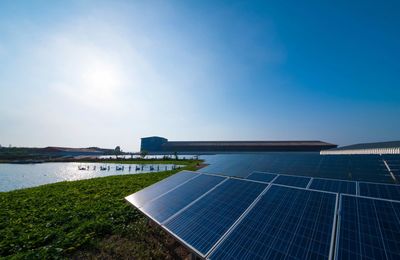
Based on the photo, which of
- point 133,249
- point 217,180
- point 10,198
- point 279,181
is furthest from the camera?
point 10,198

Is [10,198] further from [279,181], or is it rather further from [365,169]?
[365,169]

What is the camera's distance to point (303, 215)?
4289 mm

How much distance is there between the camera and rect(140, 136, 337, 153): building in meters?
80.0

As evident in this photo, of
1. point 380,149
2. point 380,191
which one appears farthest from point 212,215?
point 380,149

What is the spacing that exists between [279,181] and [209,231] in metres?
5.73

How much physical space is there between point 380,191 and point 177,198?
7747mm

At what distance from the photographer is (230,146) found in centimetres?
8750

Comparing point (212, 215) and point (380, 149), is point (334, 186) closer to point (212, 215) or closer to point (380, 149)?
point (212, 215)

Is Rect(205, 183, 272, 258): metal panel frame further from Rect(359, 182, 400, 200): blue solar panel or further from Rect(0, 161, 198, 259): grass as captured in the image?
Rect(359, 182, 400, 200): blue solar panel

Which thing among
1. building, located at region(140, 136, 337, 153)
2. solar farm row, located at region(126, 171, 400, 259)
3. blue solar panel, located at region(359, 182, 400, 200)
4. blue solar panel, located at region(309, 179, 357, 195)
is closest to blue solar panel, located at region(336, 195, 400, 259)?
solar farm row, located at region(126, 171, 400, 259)

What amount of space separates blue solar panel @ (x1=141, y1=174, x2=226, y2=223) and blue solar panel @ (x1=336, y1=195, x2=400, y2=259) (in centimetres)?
435

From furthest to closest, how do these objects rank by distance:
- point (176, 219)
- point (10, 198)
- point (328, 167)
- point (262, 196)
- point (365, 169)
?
point (10, 198) < point (328, 167) < point (365, 169) < point (262, 196) < point (176, 219)

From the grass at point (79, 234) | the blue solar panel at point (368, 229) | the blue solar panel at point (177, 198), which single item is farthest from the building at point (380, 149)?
the grass at point (79, 234)

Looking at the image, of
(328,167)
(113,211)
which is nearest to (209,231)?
(113,211)
